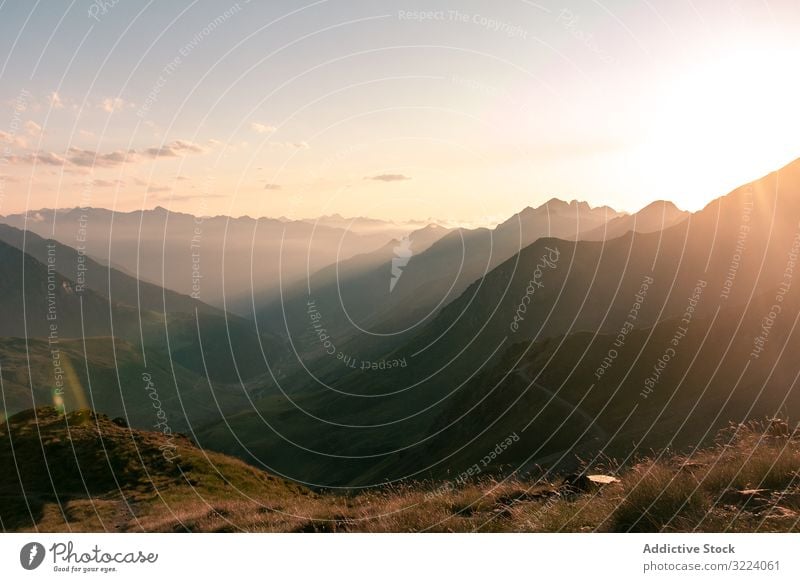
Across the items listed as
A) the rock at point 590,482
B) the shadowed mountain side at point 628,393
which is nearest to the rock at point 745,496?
the rock at point 590,482

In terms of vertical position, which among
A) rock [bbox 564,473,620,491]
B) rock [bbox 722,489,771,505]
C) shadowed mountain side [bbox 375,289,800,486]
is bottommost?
shadowed mountain side [bbox 375,289,800,486]

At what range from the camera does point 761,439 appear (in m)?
16.7

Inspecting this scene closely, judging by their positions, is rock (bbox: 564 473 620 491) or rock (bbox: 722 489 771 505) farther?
rock (bbox: 564 473 620 491)

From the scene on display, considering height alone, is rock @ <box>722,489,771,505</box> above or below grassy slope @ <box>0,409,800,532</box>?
above

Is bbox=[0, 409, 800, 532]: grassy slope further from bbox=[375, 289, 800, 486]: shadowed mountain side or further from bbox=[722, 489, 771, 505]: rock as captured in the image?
bbox=[375, 289, 800, 486]: shadowed mountain side

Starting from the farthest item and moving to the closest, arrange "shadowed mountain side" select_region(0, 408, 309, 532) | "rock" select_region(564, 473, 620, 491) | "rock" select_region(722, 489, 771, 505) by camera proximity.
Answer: "shadowed mountain side" select_region(0, 408, 309, 532) → "rock" select_region(564, 473, 620, 491) → "rock" select_region(722, 489, 771, 505)

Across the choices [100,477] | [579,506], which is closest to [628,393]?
[100,477]

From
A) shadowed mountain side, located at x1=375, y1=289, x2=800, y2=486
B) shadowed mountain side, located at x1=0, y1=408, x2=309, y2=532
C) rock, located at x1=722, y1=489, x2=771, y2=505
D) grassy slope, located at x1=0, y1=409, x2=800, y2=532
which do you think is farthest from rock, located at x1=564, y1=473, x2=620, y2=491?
shadowed mountain side, located at x1=375, y1=289, x2=800, y2=486

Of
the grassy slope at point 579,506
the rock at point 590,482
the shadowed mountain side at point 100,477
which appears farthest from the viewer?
the shadowed mountain side at point 100,477

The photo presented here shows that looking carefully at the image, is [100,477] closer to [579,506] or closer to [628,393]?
[579,506]

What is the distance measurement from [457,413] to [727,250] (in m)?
117

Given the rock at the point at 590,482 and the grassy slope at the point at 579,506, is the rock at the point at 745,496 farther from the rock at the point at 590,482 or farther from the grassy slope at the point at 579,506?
the rock at the point at 590,482

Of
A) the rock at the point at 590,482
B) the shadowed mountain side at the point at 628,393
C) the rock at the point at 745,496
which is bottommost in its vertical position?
the shadowed mountain side at the point at 628,393
